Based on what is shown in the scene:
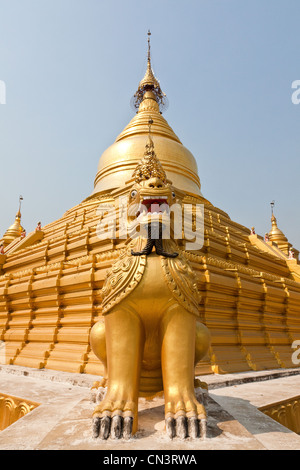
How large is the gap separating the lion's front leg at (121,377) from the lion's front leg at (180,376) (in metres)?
0.28

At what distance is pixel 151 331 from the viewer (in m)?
3.16

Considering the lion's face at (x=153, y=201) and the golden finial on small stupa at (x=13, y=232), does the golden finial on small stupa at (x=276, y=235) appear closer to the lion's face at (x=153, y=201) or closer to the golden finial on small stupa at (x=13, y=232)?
the golden finial on small stupa at (x=13, y=232)

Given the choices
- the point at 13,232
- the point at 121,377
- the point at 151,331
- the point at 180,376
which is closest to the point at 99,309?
the point at 151,331

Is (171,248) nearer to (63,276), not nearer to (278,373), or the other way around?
(278,373)

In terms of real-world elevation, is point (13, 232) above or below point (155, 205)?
above

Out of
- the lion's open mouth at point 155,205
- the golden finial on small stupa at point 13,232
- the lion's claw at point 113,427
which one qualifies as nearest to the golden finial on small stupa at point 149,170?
the lion's open mouth at point 155,205

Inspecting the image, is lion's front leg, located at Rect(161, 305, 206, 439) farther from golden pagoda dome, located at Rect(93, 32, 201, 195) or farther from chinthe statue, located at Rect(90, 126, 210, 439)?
golden pagoda dome, located at Rect(93, 32, 201, 195)

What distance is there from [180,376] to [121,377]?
551 millimetres

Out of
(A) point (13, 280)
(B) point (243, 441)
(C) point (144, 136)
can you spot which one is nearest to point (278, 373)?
(B) point (243, 441)

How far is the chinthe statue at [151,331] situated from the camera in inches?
100

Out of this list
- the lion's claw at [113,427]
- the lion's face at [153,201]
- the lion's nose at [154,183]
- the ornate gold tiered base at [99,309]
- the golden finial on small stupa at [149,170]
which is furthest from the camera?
the ornate gold tiered base at [99,309]

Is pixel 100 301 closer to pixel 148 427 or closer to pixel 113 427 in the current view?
pixel 148 427

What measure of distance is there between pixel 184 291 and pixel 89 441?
4.94ft
